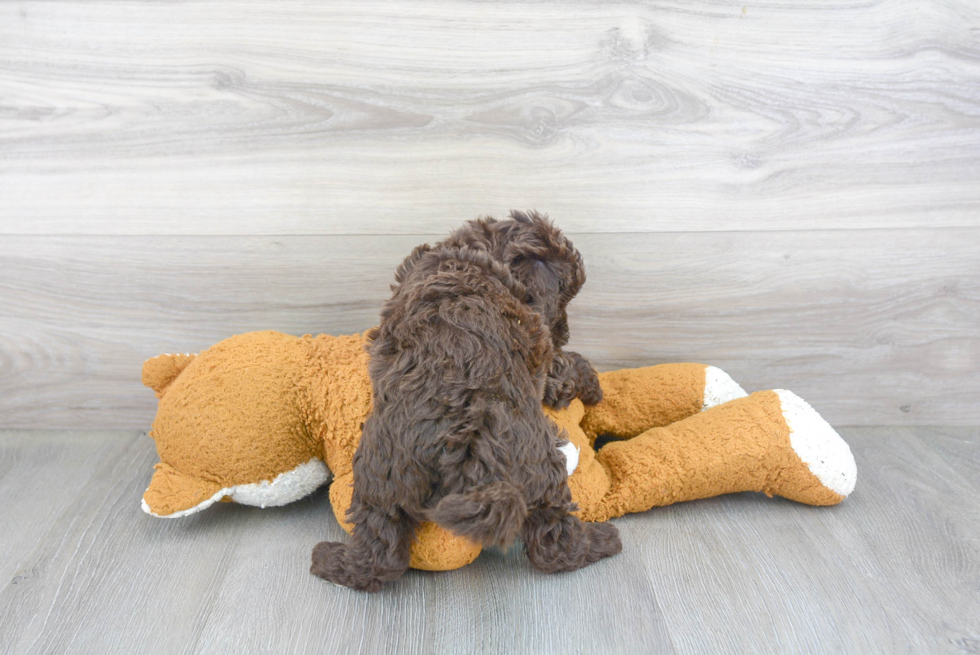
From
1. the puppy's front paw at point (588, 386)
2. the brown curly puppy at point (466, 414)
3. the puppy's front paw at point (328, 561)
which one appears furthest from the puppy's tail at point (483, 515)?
the puppy's front paw at point (588, 386)

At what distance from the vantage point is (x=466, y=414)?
0.74m

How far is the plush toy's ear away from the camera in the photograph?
1026 mm

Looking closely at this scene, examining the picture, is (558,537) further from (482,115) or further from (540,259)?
→ (482,115)

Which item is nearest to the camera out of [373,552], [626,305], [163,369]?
[373,552]

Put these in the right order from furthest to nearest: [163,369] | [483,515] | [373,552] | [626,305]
→ 1. [626,305]
2. [163,369]
3. [373,552]
4. [483,515]

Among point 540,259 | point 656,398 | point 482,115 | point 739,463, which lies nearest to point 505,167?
point 482,115

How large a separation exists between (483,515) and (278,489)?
1.34ft

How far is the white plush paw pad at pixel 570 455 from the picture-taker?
875 millimetres

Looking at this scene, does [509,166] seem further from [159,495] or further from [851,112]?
[159,495]

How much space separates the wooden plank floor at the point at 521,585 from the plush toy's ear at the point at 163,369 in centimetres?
19

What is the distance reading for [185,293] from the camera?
115 cm

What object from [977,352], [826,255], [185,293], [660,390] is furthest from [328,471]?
[977,352]

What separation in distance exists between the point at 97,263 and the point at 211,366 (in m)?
0.37

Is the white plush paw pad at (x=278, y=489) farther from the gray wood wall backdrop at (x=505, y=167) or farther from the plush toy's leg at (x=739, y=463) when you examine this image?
the plush toy's leg at (x=739, y=463)
